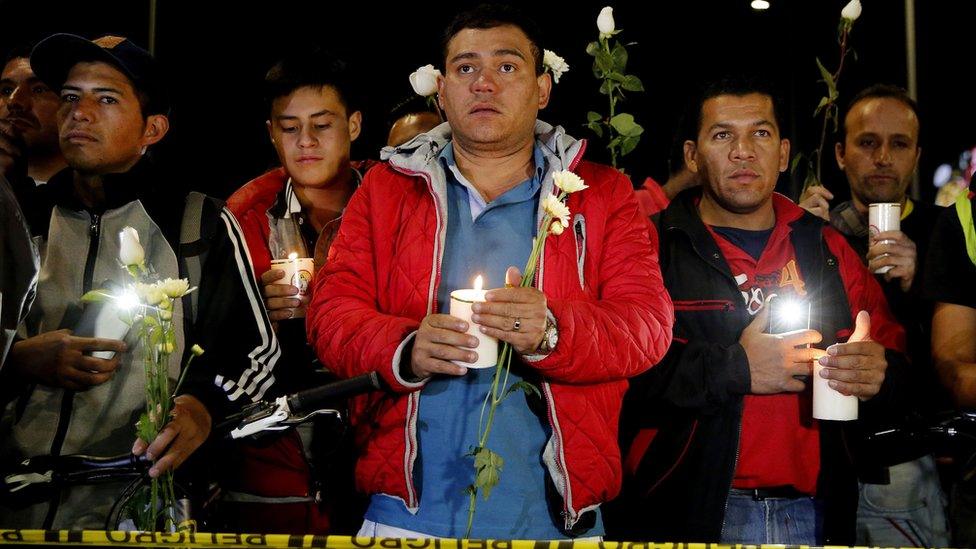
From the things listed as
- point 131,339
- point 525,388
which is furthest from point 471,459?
point 131,339

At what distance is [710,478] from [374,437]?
1.11 metres

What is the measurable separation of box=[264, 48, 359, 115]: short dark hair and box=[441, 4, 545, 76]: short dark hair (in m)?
0.95

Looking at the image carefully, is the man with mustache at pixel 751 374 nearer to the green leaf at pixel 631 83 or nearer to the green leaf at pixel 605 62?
the green leaf at pixel 631 83

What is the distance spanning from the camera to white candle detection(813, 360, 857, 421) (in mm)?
2959

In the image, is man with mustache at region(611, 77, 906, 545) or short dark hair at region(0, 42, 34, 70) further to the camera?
short dark hair at region(0, 42, 34, 70)

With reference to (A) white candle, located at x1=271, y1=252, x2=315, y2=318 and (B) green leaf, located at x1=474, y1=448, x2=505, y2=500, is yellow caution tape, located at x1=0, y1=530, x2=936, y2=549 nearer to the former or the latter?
(B) green leaf, located at x1=474, y1=448, x2=505, y2=500

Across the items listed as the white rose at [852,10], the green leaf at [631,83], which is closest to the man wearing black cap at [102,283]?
the green leaf at [631,83]

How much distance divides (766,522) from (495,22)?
182 cm

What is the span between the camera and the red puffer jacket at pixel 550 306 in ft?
8.62

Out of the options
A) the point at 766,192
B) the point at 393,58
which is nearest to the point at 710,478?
the point at 766,192

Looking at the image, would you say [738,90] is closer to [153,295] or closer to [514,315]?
[514,315]

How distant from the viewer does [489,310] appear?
241cm

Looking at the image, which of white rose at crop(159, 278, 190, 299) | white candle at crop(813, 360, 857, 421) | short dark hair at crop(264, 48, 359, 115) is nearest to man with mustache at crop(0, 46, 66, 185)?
short dark hair at crop(264, 48, 359, 115)

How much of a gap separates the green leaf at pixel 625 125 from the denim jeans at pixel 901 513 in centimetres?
162
